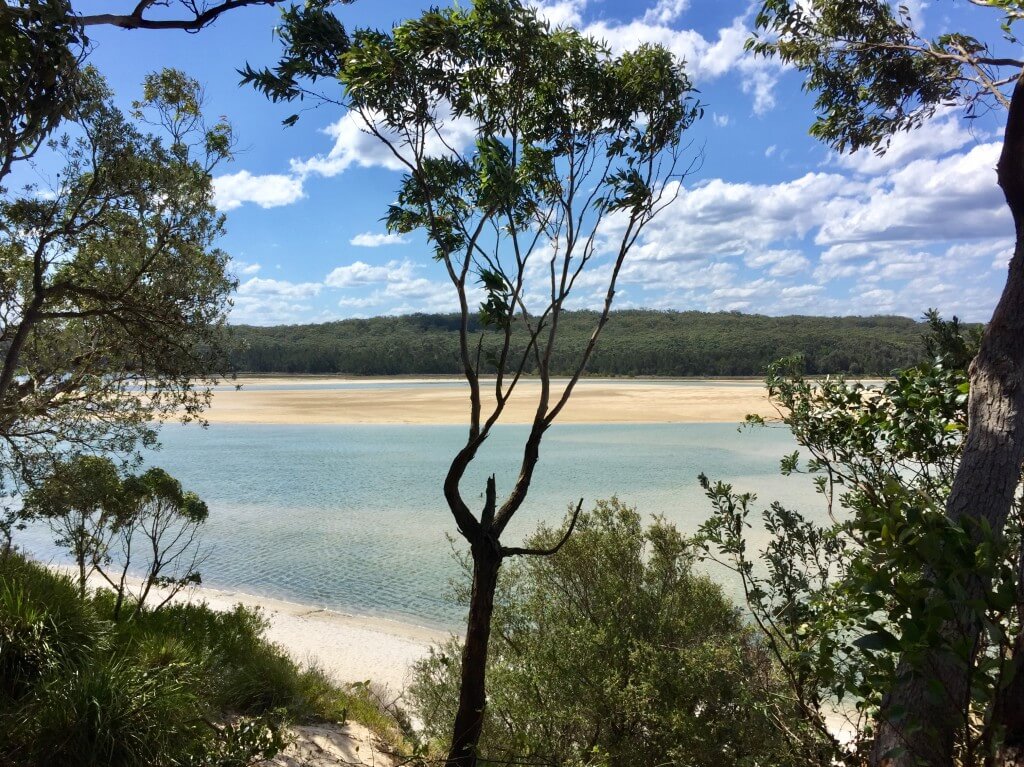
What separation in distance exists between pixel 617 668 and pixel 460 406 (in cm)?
4808

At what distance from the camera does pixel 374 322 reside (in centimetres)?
14488

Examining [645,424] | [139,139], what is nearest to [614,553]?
[139,139]

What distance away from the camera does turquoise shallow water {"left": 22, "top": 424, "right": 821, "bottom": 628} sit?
16.0 metres

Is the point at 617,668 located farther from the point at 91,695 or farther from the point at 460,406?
the point at 460,406

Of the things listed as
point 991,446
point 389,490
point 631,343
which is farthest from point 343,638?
point 631,343

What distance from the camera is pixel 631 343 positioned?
10562 cm

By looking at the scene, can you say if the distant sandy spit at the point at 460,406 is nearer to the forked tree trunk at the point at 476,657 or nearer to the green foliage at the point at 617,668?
the green foliage at the point at 617,668

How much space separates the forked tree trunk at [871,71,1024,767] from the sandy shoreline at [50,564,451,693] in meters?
8.79

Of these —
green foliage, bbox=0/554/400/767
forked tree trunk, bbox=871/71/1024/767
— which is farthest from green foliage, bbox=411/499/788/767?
green foliage, bbox=0/554/400/767

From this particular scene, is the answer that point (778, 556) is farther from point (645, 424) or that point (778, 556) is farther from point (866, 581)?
point (645, 424)

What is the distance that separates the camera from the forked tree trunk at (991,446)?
7.28 feet

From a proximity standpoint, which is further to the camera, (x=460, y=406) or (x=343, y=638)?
(x=460, y=406)

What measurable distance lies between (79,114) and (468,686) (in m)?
5.98

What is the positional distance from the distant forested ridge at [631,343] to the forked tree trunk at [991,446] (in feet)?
202
